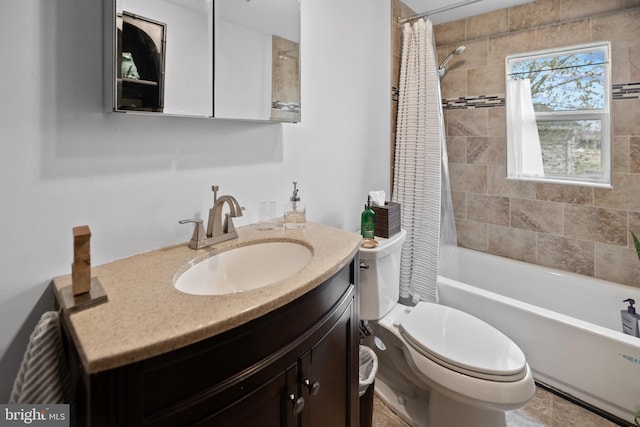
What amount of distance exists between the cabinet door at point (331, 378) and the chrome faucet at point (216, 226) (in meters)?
0.48

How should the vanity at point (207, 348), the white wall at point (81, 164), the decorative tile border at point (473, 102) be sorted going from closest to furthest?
the vanity at point (207, 348) → the white wall at point (81, 164) → the decorative tile border at point (473, 102)

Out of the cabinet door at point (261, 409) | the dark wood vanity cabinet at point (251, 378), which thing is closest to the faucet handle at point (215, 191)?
the dark wood vanity cabinet at point (251, 378)

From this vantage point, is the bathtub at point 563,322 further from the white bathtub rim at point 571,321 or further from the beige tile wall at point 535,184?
the beige tile wall at point 535,184

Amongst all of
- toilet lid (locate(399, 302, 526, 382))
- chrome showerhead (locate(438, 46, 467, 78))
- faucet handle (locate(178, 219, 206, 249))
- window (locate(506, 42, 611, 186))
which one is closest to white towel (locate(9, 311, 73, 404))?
faucet handle (locate(178, 219, 206, 249))

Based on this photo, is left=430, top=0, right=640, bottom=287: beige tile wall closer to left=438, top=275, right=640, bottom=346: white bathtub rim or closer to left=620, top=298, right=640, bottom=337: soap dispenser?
left=620, top=298, right=640, bottom=337: soap dispenser

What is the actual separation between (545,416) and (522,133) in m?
1.85

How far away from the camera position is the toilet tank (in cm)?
154

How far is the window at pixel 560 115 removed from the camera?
2.19 metres

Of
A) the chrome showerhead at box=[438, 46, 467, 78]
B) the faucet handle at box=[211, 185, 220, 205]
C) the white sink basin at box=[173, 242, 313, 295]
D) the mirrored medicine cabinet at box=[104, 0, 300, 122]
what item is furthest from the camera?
the chrome showerhead at box=[438, 46, 467, 78]

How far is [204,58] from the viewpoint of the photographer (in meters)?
1.11

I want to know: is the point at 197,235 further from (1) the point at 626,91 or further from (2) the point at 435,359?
(1) the point at 626,91

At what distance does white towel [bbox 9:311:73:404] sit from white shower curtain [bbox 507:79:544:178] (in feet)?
9.10

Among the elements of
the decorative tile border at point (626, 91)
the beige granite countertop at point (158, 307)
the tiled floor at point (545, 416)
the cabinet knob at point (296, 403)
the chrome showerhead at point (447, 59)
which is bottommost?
the tiled floor at point (545, 416)

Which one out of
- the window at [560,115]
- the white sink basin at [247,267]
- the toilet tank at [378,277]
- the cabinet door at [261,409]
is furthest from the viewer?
the window at [560,115]
